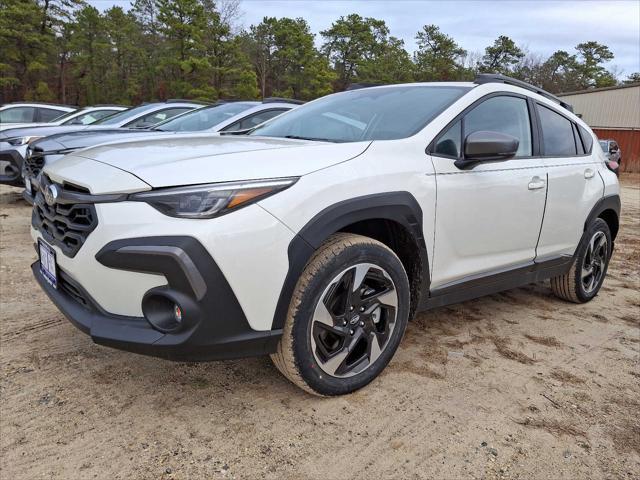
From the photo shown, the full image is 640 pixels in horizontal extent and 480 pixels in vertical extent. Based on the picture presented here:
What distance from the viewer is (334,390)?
2.43 metres

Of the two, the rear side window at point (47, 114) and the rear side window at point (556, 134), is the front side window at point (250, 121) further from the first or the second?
the rear side window at point (47, 114)

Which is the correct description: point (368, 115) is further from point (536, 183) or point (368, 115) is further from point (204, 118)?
point (204, 118)

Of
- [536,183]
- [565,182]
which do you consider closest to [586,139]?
[565,182]

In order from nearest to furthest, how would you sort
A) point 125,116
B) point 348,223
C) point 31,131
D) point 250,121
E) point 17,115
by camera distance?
point 348,223 < point 250,121 < point 31,131 < point 125,116 < point 17,115

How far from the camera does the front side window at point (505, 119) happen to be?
3.05m

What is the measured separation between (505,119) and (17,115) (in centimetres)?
1145

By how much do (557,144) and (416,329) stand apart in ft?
5.70

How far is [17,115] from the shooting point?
11289 mm

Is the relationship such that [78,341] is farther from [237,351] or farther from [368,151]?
[368,151]


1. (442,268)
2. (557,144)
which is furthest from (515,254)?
(557,144)

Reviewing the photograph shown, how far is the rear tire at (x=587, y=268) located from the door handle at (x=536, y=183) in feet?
2.88

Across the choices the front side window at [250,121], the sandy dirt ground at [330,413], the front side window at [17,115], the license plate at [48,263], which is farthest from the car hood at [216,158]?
the front side window at [17,115]

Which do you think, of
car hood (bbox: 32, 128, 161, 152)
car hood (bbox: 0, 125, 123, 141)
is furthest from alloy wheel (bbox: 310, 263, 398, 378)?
car hood (bbox: 0, 125, 123, 141)

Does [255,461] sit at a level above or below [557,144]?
below
